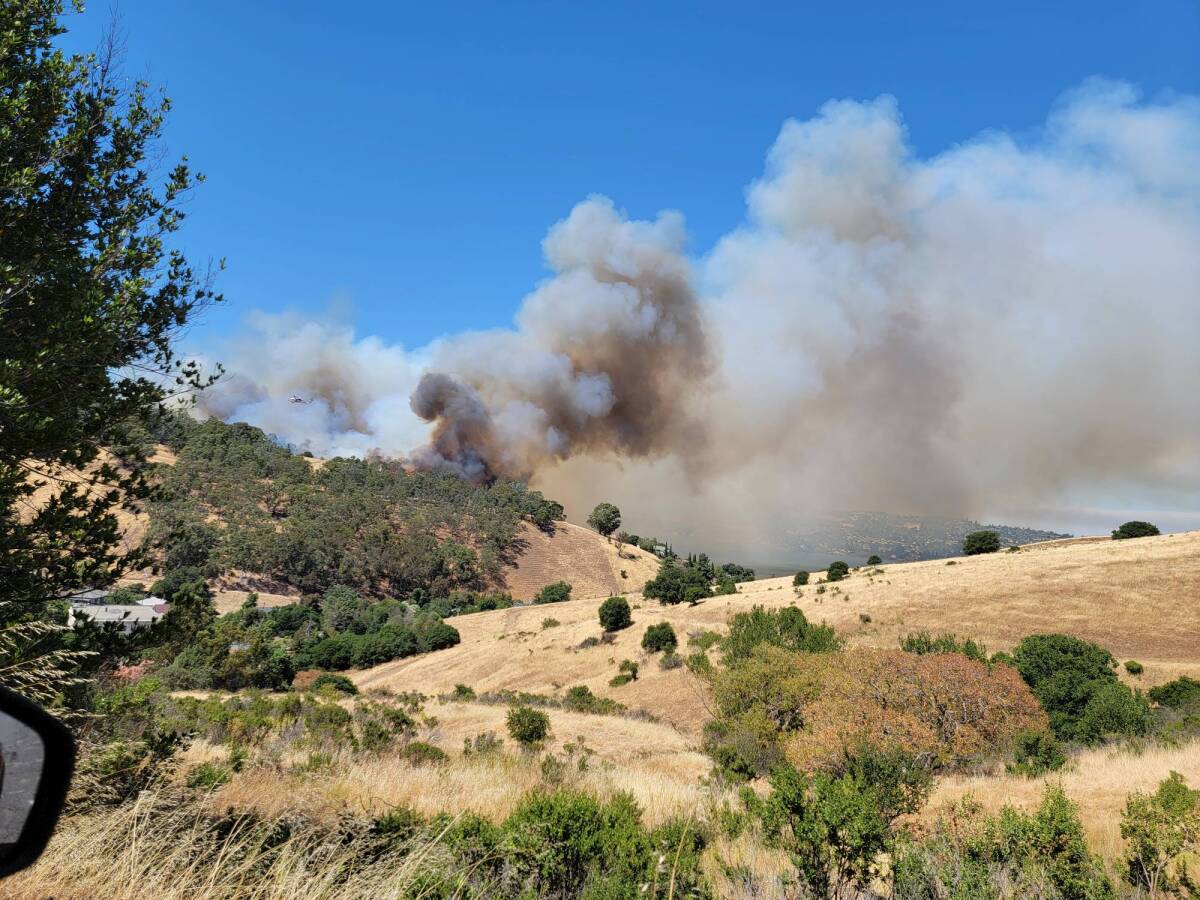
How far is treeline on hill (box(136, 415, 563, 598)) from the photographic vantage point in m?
70.9

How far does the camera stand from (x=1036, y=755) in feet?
52.0

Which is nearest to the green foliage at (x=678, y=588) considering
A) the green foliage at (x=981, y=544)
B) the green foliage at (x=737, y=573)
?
the green foliage at (x=981, y=544)

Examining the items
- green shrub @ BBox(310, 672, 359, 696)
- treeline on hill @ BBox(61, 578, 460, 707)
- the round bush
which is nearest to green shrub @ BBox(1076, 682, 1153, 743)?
treeline on hill @ BBox(61, 578, 460, 707)

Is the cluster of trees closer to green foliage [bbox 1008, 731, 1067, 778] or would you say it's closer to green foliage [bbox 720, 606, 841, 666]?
green foliage [bbox 720, 606, 841, 666]

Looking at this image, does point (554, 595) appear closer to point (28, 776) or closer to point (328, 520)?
point (328, 520)

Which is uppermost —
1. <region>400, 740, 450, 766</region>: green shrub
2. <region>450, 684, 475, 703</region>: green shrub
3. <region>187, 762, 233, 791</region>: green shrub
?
<region>187, 762, 233, 791</region>: green shrub

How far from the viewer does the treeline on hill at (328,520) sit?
233 ft

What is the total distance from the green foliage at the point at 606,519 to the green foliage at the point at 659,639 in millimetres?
65861

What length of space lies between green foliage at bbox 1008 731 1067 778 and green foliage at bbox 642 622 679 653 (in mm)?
22546

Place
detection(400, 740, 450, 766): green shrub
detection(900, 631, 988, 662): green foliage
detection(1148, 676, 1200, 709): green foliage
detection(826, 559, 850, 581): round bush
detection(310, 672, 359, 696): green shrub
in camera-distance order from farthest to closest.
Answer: detection(826, 559, 850, 581): round bush
detection(310, 672, 359, 696): green shrub
detection(900, 631, 988, 662): green foliage
detection(1148, 676, 1200, 709): green foliage
detection(400, 740, 450, 766): green shrub

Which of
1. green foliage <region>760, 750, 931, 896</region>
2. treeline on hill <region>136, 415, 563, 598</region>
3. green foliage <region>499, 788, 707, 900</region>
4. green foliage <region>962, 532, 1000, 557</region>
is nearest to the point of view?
green foliage <region>499, 788, 707, 900</region>

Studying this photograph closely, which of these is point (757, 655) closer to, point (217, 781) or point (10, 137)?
point (217, 781)

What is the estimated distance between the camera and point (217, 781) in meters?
5.91

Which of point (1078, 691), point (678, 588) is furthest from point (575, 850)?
point (678, 588)
